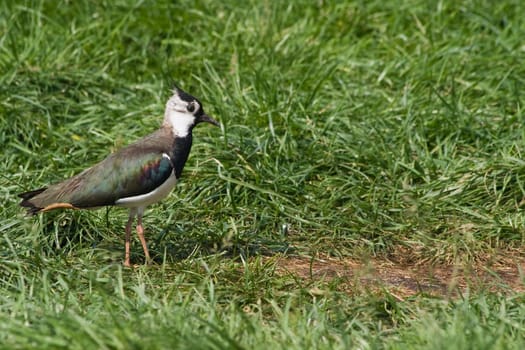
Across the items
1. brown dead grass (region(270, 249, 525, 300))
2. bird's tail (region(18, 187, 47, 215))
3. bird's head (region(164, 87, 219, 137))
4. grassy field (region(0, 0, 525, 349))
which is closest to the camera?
grassy field (region(0, 0, 525, 349))

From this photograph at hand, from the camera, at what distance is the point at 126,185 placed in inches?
236

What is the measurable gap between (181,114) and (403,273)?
1582mm

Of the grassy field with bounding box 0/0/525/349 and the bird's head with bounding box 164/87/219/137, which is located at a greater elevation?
the bird's head with bounding box 164/87/219/137

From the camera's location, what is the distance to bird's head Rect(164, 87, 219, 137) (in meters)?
6.32

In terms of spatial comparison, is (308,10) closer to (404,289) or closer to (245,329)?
(404,289)

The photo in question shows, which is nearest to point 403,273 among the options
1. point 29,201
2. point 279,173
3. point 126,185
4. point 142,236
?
point 279,173

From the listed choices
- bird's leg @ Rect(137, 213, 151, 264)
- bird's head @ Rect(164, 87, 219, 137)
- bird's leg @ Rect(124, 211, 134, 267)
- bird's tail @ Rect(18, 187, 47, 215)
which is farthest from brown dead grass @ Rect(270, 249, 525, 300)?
bird's tail @ Rect(18, 187, 47, 215)

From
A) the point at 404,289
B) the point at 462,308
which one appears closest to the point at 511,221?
the point at 404,289

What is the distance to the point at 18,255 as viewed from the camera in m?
5.58

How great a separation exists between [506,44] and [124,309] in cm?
462

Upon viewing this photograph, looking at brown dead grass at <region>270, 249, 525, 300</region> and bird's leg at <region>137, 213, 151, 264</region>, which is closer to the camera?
brown dead grass at <region>270, 249, 525, 300</region>

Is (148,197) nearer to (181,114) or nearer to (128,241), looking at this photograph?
(128,241)

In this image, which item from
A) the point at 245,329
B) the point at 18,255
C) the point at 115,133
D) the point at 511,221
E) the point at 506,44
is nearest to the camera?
the point at 245,329

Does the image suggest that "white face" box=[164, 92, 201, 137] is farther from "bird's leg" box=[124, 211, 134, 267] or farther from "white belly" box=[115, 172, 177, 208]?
"bird's leg" box=[124, 211, 134, 267]
